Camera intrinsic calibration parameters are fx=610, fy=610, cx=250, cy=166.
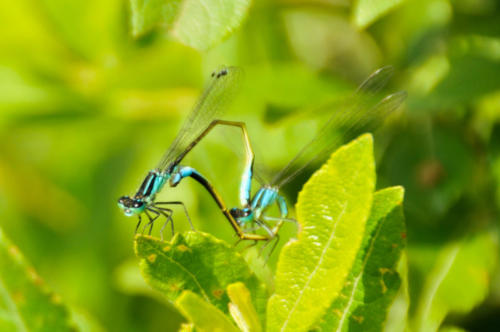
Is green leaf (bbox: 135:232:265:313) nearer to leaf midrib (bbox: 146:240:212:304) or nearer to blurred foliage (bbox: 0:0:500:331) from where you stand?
leaf midrib (bbox: 146:240:212:304)

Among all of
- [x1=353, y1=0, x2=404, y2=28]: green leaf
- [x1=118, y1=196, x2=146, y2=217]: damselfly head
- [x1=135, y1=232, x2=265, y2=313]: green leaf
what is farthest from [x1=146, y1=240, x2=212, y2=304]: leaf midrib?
[x1=353, y1=0, x2=404, y2=28]: green leaf

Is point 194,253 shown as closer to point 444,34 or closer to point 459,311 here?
point 459,311

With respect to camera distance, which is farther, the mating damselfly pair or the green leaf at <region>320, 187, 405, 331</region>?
the mating damselfly pair

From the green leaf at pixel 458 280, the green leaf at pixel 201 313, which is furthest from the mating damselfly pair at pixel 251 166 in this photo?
the green leaf at pixel 458 280

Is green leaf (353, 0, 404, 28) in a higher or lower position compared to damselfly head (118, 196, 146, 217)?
higher

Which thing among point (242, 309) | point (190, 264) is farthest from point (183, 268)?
point (242, 309)
